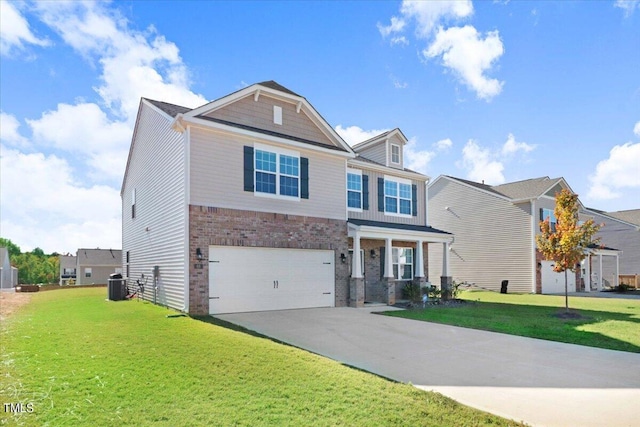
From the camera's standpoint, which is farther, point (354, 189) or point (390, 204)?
point (390, 204)

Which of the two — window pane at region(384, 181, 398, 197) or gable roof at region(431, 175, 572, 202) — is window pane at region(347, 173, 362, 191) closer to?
window pane at region(384, 181, 398, 197)

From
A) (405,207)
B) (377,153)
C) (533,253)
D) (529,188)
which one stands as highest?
(377,153)

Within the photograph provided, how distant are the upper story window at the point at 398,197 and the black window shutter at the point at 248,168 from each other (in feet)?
26.7

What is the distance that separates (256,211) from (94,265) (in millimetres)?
49288

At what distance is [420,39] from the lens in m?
15.6

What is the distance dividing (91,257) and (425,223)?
4967 centimetres

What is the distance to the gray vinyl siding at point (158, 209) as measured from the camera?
13109mm

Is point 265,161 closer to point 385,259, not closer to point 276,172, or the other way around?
point 276,172

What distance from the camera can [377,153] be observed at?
20422 millimetres

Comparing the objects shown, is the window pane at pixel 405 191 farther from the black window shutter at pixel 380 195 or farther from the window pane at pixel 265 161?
the window pane at pixel 265 161

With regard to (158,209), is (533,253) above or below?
below

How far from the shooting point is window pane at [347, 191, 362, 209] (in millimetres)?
18281

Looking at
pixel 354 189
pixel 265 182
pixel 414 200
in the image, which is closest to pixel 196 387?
pixel 265 182

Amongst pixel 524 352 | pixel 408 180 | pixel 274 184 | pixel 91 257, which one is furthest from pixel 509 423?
pixel 91 257
